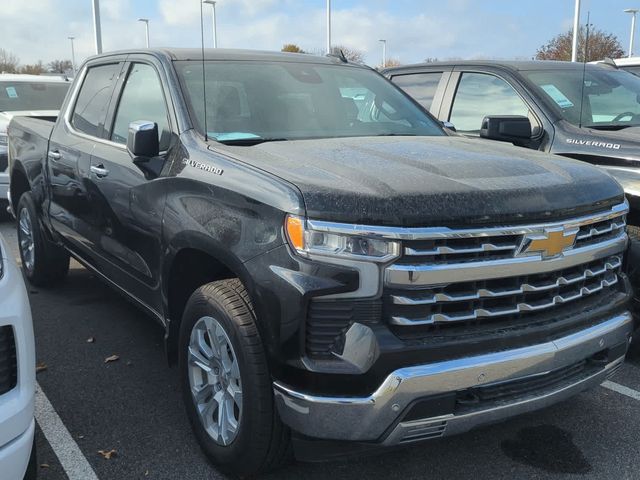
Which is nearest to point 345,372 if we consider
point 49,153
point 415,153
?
point 415,153

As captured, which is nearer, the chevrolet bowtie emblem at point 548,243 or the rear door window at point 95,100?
the chevrolet bowtie emblem at point 548,243

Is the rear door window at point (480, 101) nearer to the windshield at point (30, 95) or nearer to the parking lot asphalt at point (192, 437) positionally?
the parking lot asphalt at point (192, 437)

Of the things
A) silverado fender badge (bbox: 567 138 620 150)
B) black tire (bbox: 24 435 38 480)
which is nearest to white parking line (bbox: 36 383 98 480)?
black tire (bbox: 24 435 38 480)

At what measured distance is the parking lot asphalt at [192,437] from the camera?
2.86m

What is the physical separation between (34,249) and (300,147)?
10.8 ft

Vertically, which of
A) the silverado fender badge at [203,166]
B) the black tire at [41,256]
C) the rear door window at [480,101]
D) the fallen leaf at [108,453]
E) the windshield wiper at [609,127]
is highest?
the rear door window at [480,101]

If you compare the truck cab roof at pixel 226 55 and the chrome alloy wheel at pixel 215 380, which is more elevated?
the truck cab roof at pixel 226 55

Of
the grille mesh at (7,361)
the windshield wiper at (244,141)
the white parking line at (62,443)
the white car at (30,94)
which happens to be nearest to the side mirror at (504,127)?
the windshield wiper at (244,141)

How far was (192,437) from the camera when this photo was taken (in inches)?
124

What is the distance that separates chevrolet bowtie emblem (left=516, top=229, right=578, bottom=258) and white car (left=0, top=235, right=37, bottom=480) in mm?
1777

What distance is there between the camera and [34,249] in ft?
17.6

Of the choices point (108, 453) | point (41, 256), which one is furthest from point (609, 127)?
point (41, 256)

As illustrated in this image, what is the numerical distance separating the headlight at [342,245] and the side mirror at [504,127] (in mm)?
2315

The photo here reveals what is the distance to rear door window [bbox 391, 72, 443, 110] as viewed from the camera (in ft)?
18.9
